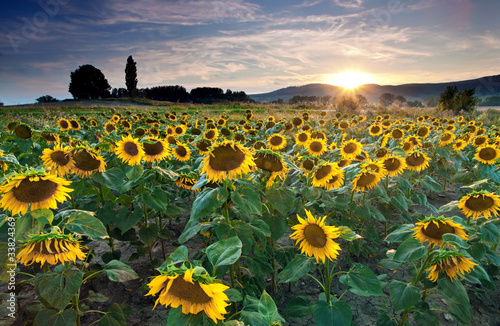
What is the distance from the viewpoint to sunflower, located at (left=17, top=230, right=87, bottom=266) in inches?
60.2

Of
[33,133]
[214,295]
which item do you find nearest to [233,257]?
[214,295]

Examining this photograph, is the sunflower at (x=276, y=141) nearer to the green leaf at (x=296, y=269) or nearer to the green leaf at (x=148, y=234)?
the green leaf at (x=148, y=234)

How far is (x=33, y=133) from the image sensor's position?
478 cm

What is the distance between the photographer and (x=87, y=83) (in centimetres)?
7338

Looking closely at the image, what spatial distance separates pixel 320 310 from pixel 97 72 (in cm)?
8949

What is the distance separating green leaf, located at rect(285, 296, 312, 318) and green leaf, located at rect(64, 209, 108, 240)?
64.3 inches

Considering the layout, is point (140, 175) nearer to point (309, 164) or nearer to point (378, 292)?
point (309, 164)

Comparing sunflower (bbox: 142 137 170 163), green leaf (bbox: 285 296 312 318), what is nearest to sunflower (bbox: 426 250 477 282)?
green leaf (bbox: 285 296 312 318)

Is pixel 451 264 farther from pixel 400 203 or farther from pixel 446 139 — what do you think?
pixel 446 139

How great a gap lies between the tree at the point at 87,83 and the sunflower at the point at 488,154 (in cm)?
8426

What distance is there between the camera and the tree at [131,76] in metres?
60.0

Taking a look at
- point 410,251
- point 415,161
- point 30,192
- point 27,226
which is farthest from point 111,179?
point 415,161

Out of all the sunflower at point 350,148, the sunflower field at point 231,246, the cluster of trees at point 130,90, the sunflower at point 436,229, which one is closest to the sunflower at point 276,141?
the sunflower at point 350,148

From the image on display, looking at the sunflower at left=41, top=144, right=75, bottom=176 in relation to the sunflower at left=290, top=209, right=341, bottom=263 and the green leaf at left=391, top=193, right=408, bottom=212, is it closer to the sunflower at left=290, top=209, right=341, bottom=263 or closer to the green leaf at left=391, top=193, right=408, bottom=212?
the sunflower at left=290, top=209, right=341, bottom=263
